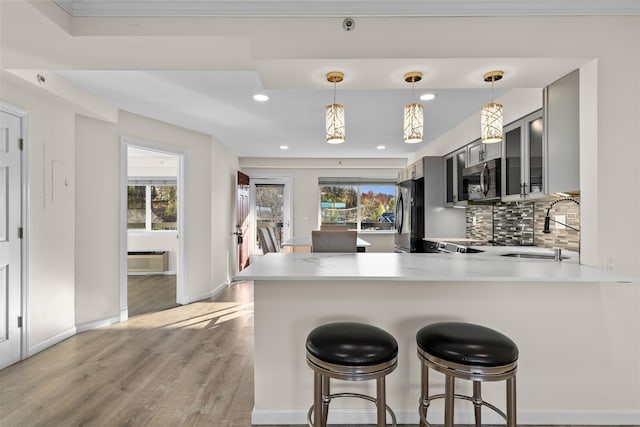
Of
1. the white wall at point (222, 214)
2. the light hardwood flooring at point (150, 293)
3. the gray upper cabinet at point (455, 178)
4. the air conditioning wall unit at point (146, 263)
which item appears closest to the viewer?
the gray upper cabinet at point (455, 178)

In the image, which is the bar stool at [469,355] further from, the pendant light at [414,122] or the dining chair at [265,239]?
the dining chair at [265,239]

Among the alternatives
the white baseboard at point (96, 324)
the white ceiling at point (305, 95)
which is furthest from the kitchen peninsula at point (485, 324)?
the white baseboard at point (96, 324)

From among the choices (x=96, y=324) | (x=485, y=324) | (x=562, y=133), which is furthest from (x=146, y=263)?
(x=562, y=133)

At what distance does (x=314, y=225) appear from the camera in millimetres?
6961

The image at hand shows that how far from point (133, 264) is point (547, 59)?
6.97 m

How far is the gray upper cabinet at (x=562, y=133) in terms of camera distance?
1.95 m

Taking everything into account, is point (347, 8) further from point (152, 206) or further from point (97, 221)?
point (152, 206)

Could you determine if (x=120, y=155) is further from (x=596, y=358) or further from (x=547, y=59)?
(x=596, y=358)

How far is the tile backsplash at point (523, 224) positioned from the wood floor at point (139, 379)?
9.03 ft

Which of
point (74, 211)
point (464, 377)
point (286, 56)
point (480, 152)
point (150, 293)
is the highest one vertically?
point (286, 56)

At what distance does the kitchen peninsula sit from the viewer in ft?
6.07

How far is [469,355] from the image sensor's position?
4.50 ft

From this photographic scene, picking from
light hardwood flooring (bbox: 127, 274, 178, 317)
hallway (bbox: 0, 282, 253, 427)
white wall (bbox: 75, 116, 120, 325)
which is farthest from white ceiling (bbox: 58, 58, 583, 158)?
light hardwood flooring (bbox: 127, 274, 178, 317)

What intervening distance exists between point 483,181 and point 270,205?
15.0 ft
